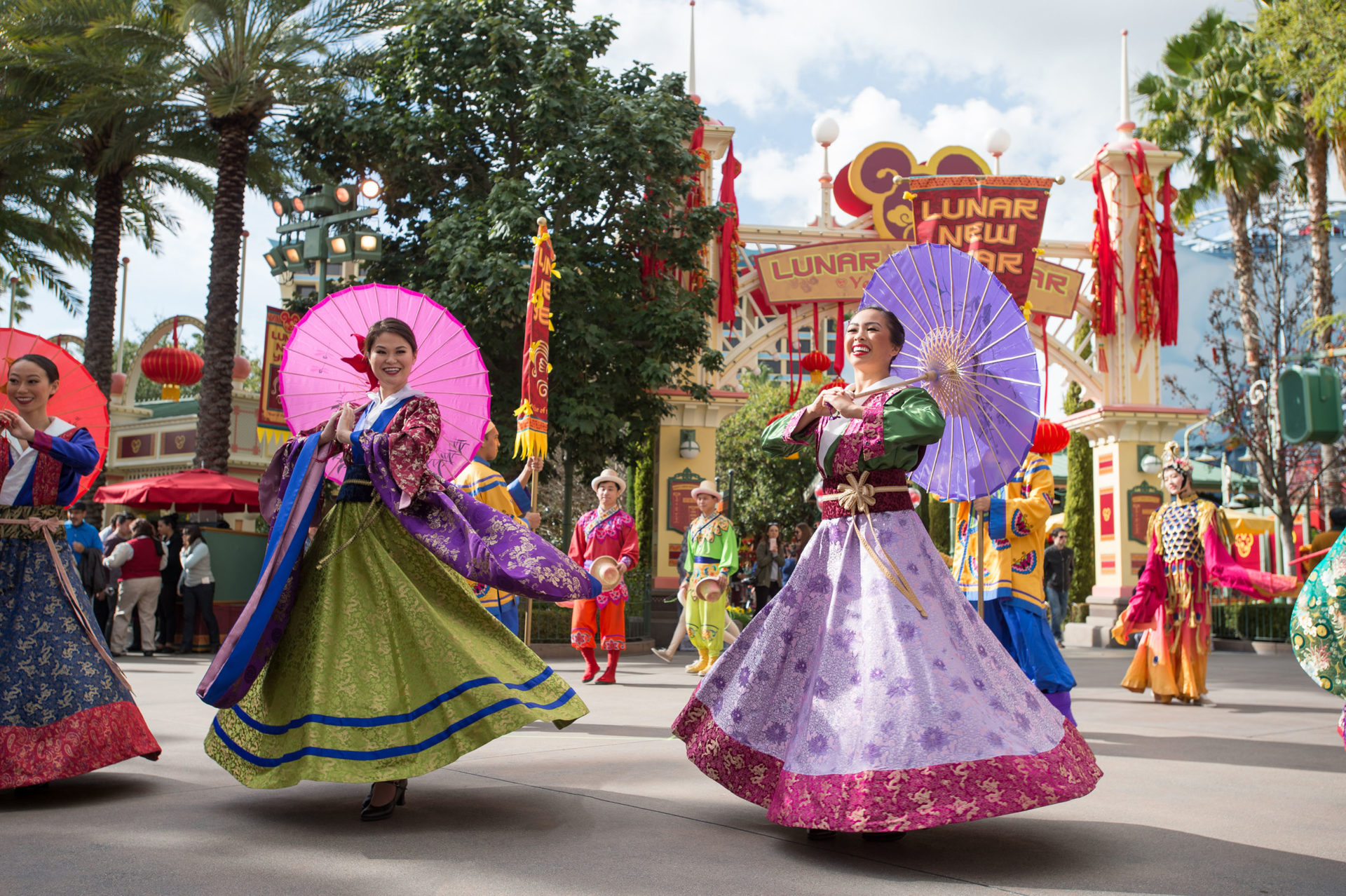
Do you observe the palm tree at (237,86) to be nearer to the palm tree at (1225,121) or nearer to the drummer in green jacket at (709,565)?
the drummer in green jacket at (709,565)

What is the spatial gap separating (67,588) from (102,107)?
13011 millimetres

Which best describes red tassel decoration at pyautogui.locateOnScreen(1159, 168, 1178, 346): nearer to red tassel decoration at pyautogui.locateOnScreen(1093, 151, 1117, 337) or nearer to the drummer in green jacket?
red tassel decoration at pyautogui.locateOnScreen(1093, 151, 1117, 337)

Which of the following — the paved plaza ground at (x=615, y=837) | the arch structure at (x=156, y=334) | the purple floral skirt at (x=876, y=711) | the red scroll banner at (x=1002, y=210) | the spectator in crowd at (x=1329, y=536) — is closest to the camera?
the paved plaza ground at (x=615, y=837)

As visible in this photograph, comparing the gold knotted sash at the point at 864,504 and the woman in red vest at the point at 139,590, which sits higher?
Result: the gold knotted sash at the point at 864,504

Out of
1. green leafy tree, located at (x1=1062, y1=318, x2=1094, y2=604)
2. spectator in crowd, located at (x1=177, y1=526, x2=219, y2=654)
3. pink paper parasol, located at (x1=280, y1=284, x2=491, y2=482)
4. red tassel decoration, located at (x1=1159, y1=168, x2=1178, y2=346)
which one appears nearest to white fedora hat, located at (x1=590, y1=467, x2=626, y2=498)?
pink paper parasol, located at (x1=280, y1=284, x2=491, y2=482)

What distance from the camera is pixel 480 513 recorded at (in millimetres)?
4191

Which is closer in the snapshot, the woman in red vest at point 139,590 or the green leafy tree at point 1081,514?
the woman in red vest at point 139,590

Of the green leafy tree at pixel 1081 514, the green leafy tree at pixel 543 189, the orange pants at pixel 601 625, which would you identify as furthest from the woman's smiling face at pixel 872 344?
the green leafy tree at pixel 1081 514

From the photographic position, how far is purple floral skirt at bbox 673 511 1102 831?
3.29m

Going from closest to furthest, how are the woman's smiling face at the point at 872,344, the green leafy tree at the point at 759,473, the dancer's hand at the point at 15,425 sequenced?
the woman's smiling face at the point at 872,344 < the dancer's hand at the point at 15,425 < the green leafy tree at the point at 759,473

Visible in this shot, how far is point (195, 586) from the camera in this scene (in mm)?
12984

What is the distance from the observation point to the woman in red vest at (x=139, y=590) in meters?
12.4

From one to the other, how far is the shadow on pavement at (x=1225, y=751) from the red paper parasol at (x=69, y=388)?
5050 mm

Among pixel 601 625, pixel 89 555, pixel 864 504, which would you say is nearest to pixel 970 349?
pixel 864 504
